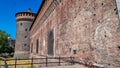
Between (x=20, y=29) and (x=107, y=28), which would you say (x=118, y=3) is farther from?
(x=20, y=29)

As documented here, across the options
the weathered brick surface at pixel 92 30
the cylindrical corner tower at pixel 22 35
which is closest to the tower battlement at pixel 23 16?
the cylindrical corner tower at pixel 22 35

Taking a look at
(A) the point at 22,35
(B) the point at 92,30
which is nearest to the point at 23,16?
(A) the point at 22,35

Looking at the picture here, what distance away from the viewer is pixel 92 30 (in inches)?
268

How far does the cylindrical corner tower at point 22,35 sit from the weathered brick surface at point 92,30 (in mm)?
24498

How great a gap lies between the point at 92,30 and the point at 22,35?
28.9 m

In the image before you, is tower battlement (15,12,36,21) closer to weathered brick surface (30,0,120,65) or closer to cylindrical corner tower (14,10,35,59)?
cylindrical corner tower (14,10,35,59)

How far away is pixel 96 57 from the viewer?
641 centimetres

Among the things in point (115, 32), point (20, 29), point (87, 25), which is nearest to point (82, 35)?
point (87, 25)

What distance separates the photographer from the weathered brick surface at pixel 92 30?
17.9ft

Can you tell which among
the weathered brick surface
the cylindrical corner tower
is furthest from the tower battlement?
the weathered brick surface

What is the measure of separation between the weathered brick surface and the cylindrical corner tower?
2450cm

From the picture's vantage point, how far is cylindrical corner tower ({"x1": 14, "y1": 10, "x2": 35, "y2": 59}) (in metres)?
33.9

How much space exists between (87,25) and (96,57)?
5.42 ft

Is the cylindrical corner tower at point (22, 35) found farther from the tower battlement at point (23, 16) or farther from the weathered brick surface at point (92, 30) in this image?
the weathered brick surface at point (92, 30)
